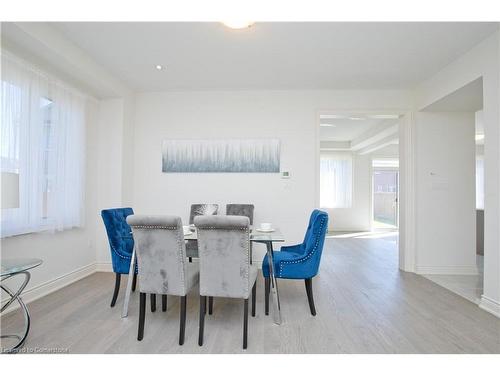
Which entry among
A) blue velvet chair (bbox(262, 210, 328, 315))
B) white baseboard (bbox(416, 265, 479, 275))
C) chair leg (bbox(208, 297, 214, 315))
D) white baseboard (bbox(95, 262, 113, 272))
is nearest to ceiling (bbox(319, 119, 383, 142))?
white baseboard (bbox(416, 265, 479, 275))

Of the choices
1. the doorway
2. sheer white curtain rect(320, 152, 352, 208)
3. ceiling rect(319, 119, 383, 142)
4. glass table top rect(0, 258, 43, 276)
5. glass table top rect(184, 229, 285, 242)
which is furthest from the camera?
the doorway

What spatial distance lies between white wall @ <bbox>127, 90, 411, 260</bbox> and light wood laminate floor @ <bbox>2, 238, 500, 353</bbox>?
47.4 inches

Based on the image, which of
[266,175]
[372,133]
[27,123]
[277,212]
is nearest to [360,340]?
[277,212]

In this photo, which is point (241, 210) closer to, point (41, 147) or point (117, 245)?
point (117, 245)

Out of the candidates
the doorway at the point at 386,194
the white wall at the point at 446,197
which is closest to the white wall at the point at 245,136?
the white wall at the point at 446,197

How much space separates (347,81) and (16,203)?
12.3 ft

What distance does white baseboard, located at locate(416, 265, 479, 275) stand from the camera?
3.71 metres

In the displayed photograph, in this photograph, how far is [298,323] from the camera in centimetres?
226

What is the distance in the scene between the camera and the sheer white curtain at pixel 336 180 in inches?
321

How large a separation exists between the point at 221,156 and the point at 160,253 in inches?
88.6

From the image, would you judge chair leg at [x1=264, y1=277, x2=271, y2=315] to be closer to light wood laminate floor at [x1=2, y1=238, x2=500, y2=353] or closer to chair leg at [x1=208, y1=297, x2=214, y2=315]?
light wood laminate floor at [x1=2, y1=238, x2=500, y2=353]

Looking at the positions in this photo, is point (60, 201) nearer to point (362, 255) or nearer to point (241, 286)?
point (241, 286)

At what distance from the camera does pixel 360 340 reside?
6.56 feet

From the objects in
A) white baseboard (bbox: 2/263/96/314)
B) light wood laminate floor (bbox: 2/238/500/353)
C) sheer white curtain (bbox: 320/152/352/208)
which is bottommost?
light wood laminate floor (bbox: 2/238/500/353)
